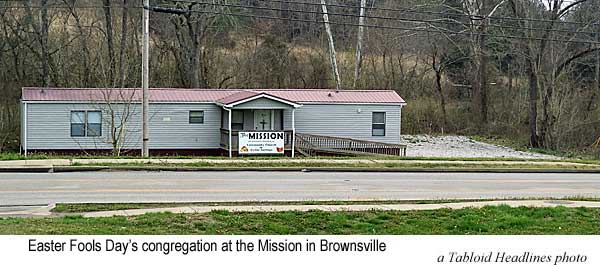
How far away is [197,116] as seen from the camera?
34438 millimetres

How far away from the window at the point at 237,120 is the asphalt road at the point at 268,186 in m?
13.1

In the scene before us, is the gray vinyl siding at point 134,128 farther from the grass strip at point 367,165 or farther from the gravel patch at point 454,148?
the grass strip at point 367,165

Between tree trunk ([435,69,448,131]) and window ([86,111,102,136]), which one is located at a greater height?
tree trunk ([435,69,448,131])

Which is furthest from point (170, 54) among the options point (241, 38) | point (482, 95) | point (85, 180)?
point (85, 180)

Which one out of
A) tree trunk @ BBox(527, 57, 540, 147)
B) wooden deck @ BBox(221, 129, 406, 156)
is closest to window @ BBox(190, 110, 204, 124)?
wooden deck @ BBox(221, 129, 406, 156)

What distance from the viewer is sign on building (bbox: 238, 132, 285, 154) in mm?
32688

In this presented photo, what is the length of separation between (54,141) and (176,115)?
5332mm

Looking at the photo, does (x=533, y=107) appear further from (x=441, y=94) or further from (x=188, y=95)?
(x=188, y=95)

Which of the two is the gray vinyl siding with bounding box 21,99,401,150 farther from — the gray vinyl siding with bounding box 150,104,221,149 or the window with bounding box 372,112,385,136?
the window with bounding box 372,112,385,136

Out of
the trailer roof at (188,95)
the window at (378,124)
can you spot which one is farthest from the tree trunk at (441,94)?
the window at (378,124)

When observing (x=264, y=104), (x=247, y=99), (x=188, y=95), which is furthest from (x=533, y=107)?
(x=188, y=95)

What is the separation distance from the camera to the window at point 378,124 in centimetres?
3631

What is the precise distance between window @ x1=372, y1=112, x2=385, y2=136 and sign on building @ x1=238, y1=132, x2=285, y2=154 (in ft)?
17.5

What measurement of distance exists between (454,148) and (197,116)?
14802 millimetres
